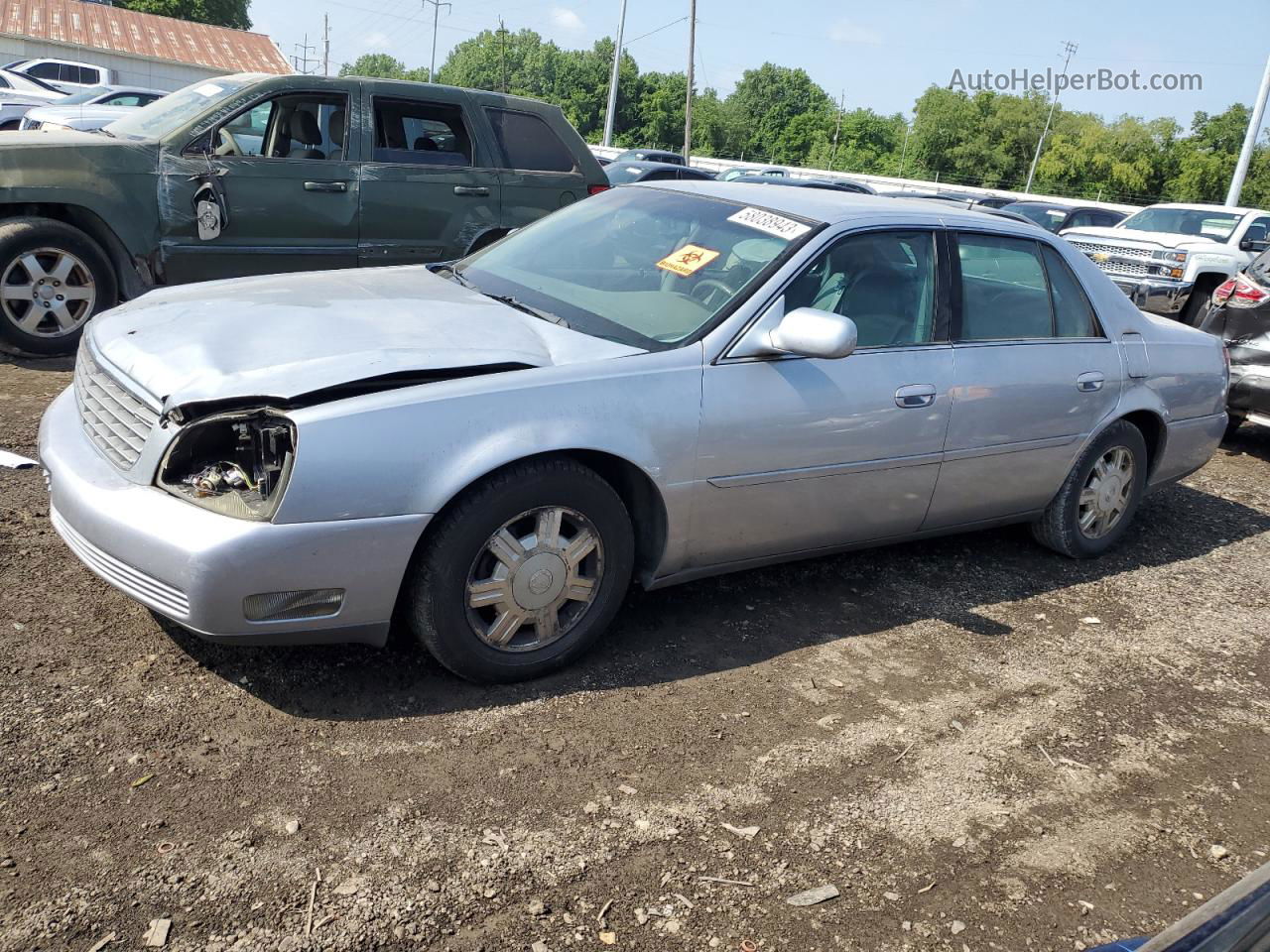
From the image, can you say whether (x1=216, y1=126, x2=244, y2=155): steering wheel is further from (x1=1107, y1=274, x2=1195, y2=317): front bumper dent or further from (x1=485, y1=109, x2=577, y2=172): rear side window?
(x1=1107, y1=274, x2=1195, y2=317): front bumper dent

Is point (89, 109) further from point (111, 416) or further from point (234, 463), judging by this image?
point (234, 463)

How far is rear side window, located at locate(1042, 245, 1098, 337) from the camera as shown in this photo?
4.88 metres

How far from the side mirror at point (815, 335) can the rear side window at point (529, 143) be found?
4.91 m

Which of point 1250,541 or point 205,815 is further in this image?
point 1250,541

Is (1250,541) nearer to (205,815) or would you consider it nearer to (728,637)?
(728,637)

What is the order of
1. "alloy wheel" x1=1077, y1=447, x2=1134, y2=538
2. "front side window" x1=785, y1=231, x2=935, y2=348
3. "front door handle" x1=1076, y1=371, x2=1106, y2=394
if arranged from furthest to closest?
"alloy wheel" x1=1077, y1=447, x2=1134, y2=538 < "front door handle" x1=1076, y1=371, x2=1106, y2=394 < "front side window" x1=785, y1=231, x2=935, y2=348

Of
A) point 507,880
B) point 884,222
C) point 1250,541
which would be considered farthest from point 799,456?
point 1250,541

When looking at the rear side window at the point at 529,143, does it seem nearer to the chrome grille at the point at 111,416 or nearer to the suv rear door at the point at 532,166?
the suv rear door at the point at 532,166

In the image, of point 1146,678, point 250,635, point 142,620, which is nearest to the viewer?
point 250,635

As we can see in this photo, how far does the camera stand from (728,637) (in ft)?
13.2

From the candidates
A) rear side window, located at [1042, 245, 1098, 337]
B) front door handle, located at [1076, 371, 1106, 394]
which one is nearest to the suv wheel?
rear side window, located at [1042, 245, 1098, 337]

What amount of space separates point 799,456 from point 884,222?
3.53ft

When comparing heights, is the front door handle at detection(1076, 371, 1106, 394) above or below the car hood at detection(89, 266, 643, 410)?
below

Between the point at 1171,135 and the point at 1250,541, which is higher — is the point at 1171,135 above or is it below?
above
